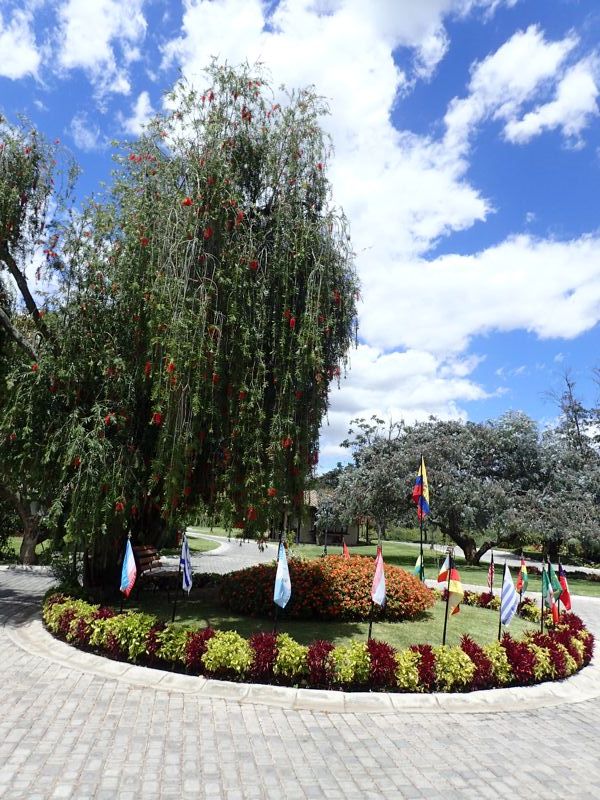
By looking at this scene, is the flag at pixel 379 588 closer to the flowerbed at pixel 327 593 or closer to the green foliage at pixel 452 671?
the green foliage at pixel 452 671

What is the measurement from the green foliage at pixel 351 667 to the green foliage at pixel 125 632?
250cm

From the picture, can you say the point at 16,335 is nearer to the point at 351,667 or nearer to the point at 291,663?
the point at 291,663

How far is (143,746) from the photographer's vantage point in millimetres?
5371

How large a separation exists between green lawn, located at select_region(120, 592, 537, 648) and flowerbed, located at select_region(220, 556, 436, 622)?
178 millimetres

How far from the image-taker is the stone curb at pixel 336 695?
22.1ft

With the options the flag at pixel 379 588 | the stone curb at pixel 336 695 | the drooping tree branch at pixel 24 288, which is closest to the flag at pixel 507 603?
the stone curb at pixel 336 695

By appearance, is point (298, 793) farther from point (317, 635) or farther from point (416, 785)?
point (317, 635)

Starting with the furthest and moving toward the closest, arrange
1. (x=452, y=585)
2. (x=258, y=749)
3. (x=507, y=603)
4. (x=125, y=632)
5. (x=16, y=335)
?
(x=16, y=335), (x=507, y=603), (x=452, y=585), (x=125, y=632), (x=258, y=749)

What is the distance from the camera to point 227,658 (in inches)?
282

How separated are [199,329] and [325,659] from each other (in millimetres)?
4583

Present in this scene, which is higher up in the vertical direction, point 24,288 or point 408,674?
point 24,288

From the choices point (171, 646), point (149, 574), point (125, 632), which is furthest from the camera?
point (149, 574)

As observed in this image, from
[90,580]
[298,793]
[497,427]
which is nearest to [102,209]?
[90,580]

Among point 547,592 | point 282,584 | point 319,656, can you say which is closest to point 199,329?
point 282,584
